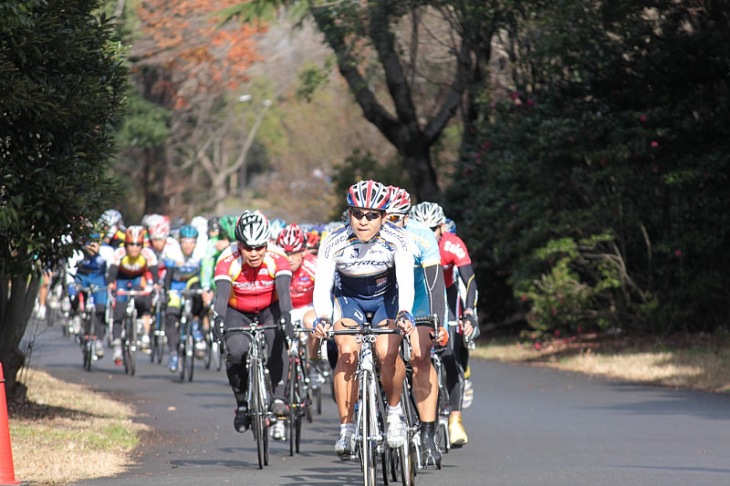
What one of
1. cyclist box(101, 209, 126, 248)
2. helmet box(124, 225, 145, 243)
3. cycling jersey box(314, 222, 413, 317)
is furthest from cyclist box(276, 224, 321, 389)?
cyclist box(101, 209, 126, 248)

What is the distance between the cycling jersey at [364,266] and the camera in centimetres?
1050

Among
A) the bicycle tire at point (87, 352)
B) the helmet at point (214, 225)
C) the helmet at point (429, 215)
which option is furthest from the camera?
the bicycle tire at point (87, 352)

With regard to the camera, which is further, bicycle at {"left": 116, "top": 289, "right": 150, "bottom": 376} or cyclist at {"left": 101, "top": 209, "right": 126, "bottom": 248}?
cyclist at {"left": 101, "top": 209, "right": 126, "bottom": 248}

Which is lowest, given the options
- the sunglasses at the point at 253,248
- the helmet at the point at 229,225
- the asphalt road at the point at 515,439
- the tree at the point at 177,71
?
the asphalt road at the point at 515,439

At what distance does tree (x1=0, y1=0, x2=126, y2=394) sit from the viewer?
43.5 feet

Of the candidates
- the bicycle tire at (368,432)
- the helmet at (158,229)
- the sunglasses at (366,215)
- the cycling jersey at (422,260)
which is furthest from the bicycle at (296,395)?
the helmet at (158,229)

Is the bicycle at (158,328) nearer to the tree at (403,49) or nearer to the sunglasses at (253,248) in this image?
the tree at (403,49)

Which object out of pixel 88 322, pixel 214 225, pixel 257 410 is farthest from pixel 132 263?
pixel 257 410

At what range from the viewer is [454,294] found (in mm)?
13938

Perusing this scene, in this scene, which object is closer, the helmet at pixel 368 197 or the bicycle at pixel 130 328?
the helmet at pixel 368 197

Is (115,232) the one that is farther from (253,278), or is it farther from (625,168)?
(253,278)

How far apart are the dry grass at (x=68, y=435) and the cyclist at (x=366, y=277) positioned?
8.20 ft

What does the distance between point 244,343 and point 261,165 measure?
100680 millimetres

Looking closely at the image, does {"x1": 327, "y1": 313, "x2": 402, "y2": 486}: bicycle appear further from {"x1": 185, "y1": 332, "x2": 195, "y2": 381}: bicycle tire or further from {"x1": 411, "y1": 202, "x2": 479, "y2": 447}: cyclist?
{"x1": 185, "y1": 332, "x2": 195, "y2": 381}: bicycle tire
